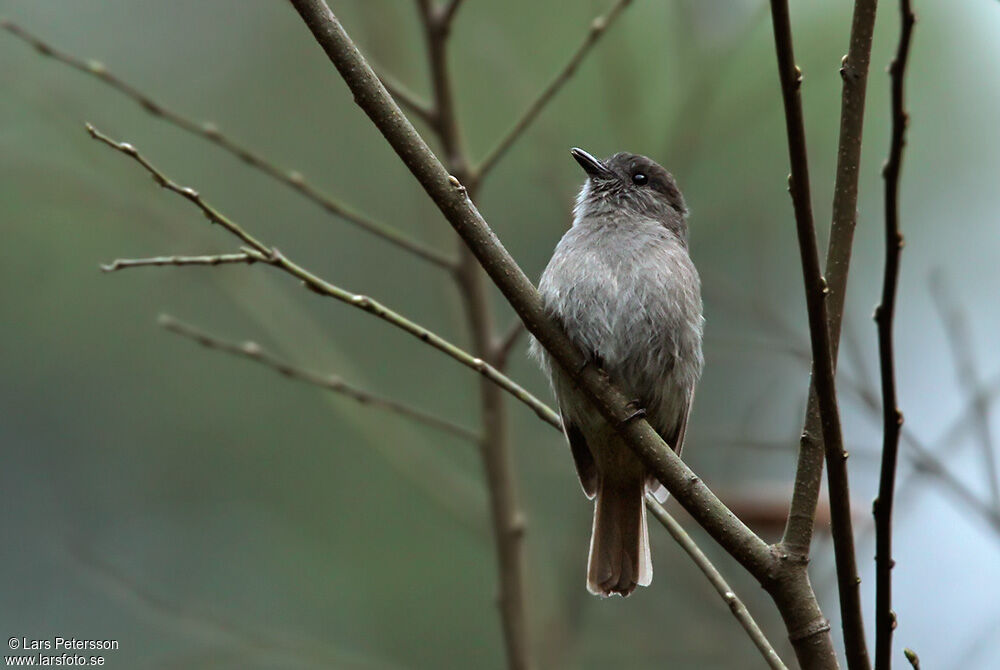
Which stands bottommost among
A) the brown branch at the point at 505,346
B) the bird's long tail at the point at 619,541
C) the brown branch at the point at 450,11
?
the bird's long tail at the point at 619,541

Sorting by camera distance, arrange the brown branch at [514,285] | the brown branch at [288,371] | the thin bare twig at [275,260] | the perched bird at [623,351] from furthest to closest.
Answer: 1. the perched bird at [623,351]
2. the brown branch at [288,371]
3. the thin bare twig at [275,260]
4. the brown branch at [514,285]

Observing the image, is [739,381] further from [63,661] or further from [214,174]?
[63,661]

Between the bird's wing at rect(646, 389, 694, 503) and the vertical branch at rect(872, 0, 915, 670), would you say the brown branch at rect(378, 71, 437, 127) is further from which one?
the vertical branch at rect(872, 0, 915, 670)

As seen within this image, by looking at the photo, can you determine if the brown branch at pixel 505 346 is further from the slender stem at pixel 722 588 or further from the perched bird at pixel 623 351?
the slender stem at pixel 722 588

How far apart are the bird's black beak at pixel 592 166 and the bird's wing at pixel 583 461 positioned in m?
1.04

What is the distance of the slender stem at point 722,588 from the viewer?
2473 millimetres

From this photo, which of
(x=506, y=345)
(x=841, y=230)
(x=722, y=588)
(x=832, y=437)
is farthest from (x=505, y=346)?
(x=832, y=437)

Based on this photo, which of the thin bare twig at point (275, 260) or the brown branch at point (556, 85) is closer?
the thin bare twig at point (275, 260)

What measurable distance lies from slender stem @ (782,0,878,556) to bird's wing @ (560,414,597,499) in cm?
154

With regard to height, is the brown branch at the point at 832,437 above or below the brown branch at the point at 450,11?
below

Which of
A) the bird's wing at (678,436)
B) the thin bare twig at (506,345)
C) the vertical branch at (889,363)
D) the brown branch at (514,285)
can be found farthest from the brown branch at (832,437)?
the bird's wing at (678,436)

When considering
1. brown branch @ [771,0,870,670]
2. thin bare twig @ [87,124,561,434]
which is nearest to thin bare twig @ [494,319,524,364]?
thin bare twig @ [87,124,561,434]

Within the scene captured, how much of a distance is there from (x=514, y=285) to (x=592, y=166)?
6.39 ft

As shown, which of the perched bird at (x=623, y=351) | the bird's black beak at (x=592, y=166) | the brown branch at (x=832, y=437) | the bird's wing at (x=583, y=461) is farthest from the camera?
the bird's black beak at (x=592, y=166)
